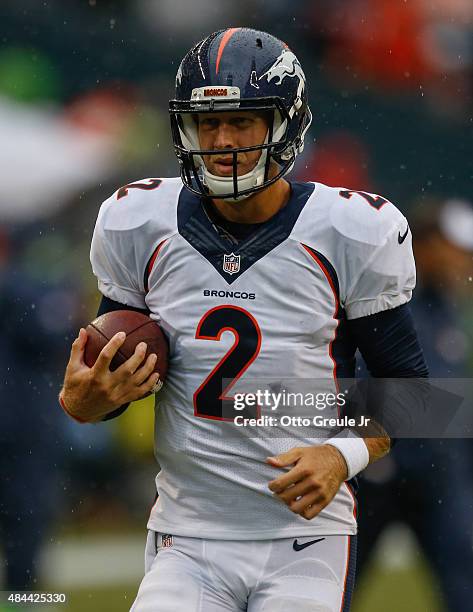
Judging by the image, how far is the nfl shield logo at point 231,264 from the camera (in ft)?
8.08

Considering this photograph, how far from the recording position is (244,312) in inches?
96.5

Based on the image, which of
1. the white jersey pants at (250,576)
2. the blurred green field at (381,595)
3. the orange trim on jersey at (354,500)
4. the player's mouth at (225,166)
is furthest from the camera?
the blurred green field at (381,595)

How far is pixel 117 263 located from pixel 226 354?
36 cm

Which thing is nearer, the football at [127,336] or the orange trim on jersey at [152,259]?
the football at [127,336]

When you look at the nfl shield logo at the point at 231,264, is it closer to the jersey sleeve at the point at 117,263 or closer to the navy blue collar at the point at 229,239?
the navy blue collar at the point at 229,239

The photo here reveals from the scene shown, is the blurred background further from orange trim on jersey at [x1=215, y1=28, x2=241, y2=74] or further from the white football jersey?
orange trim on jersey at [x1=215, y1=28, x2=241, y2=74]

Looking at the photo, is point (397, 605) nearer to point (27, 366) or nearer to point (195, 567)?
point (27, 366)

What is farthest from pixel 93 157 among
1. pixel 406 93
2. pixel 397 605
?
pixel 397 605

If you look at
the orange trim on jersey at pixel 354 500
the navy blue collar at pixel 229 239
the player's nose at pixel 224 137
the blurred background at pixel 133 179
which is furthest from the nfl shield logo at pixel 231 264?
the blurred background at pixel 133 179

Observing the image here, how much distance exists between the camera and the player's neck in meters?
2.54

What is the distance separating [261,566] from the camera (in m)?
2.37

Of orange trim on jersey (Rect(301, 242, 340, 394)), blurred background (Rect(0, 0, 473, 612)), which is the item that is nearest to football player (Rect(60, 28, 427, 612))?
orange trim on jersey (Rect(301, 242, 340, 394))

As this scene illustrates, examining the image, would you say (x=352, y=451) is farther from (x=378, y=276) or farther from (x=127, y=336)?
(x=127, y=336)

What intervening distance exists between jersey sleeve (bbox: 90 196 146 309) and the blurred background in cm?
188
